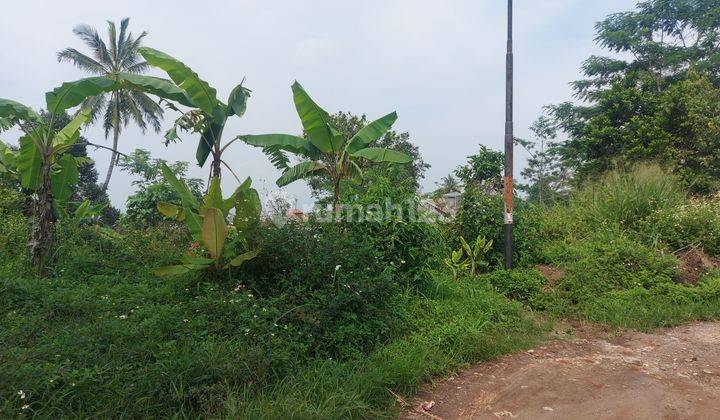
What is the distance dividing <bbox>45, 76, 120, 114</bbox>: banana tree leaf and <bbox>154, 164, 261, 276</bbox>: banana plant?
1.34 metres

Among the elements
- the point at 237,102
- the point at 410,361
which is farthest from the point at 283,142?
the point at 410,361

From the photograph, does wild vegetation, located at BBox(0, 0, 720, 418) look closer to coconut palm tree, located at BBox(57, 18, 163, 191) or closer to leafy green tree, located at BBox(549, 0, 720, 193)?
leafy green tree, located at BBox(549, 0, 720, 193)

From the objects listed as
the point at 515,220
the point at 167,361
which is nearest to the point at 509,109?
the point at 515,220

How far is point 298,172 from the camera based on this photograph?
7270mm

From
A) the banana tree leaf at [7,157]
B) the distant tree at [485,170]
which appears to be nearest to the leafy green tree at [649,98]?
the distant tree at [485,170]

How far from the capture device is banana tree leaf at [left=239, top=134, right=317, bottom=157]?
6585 millimetres

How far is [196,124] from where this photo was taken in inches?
241

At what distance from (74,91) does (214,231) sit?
247cm

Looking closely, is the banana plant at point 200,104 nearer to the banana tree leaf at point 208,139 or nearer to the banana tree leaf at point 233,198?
the banana tree leaf at point 208,139

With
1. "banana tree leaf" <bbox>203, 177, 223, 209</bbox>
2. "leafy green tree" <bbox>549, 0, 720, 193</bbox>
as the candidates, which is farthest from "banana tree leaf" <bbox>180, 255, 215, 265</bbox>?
"leafy green tree" <bbox>549, 0, 720, 193</bbox>

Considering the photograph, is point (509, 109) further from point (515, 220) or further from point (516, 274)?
point (516, 274)

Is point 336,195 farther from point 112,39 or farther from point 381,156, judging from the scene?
point 112,39

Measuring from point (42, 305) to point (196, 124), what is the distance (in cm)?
304

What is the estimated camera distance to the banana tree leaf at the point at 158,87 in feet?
17.1
